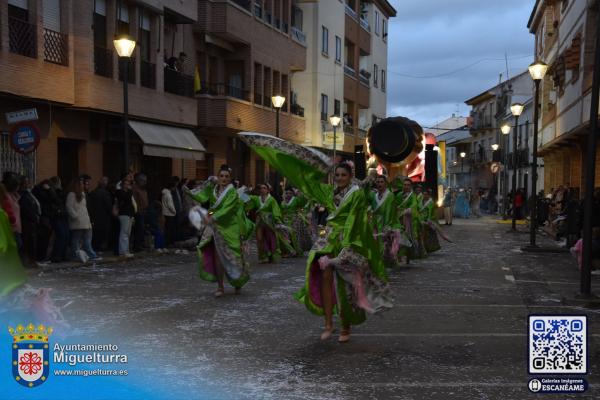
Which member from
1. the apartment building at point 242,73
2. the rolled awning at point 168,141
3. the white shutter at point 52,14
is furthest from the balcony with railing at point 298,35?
the white shutter at point 52,14

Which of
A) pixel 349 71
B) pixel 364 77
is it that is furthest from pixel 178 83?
pixel 364 77

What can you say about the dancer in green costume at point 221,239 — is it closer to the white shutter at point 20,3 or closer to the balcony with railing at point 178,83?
the white shutter at point 20,3

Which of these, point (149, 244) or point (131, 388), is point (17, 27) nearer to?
point (149, 244)

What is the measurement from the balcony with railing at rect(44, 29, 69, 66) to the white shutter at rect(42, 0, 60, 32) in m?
0.19

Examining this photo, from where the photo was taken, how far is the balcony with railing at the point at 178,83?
24125mm

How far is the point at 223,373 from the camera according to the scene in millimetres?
6324

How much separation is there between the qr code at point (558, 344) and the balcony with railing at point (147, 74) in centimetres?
1888

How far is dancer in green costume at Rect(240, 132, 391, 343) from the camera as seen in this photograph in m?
7.50

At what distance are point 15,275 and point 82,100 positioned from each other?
553 inches

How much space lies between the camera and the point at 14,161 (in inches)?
672

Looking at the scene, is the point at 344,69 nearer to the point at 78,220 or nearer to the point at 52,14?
the point at 52,14

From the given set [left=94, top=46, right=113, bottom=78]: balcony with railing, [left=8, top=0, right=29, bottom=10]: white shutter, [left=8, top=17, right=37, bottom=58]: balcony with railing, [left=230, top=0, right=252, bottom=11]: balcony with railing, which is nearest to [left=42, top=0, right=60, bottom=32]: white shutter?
[left=8, top=0, right=29, bottom=10]: white shutter

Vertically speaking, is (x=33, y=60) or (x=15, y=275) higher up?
(x=33, y=60)

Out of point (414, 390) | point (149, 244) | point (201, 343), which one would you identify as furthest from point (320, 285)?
point (149, 244)
